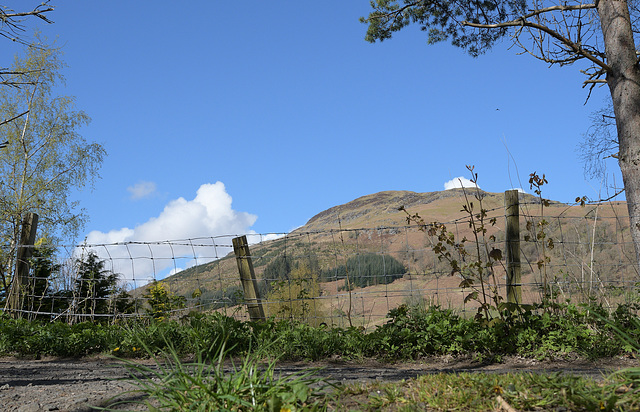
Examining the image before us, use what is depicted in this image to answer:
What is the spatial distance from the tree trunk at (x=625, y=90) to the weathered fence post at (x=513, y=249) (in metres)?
1.61

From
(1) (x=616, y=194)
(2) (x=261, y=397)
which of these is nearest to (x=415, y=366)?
(2) (x=261, y=397)

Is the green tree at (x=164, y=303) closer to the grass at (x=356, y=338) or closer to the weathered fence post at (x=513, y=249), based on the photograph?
the grass at (x=356, y=338)

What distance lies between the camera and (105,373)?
14.6 ft

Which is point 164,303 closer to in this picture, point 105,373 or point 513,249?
point 105,373

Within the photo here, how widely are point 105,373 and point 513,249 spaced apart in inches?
178

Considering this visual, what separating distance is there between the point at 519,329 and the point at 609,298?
63.7 inches

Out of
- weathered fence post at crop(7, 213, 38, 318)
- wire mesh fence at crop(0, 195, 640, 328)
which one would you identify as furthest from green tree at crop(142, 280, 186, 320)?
weathered fence post at crop(7, 213, 38, 318)

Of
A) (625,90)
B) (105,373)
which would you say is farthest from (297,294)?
(625,90)

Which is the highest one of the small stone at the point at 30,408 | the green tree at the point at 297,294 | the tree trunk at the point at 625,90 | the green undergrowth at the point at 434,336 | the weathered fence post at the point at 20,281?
the tree trunk at the point at 625,90

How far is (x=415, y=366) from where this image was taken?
499cm

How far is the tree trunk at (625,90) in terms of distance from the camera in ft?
20.1

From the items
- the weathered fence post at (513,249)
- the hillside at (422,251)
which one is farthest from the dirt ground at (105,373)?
the hillside at (422,251)

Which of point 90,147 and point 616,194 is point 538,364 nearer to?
point 616,194

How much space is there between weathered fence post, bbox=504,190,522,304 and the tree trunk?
5.29ft
